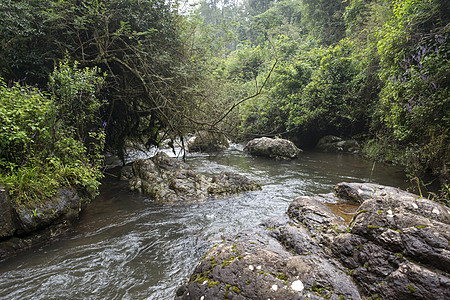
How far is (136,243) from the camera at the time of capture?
14.0 feet

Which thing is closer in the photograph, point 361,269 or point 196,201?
point 361,269

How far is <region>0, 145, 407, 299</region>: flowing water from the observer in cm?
312

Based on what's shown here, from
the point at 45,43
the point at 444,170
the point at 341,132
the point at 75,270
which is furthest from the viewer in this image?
the point at 341,132

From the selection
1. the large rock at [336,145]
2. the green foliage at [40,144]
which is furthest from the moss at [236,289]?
the large rock at [336,145]

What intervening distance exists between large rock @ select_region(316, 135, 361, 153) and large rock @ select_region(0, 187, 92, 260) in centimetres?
1336

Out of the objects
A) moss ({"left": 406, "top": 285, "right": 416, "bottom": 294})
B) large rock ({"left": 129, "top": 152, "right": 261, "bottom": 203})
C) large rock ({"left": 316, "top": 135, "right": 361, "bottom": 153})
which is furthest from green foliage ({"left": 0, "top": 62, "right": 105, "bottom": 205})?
large rock ({"left": 316, "top": 135, "right": 361, "bottom": 153})

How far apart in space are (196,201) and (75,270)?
3.37 m

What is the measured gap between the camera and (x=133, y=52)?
7730mm

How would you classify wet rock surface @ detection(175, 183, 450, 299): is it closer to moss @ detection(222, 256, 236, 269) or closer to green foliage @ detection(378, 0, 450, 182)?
moss @ detection(222, 256, 236, 269)

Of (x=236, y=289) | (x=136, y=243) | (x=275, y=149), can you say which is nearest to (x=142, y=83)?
(x=136, y=243)

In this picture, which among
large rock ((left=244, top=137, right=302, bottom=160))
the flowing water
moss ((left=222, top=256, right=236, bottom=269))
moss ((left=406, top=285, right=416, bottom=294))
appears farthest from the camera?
large rock ((left=244, top=137, right=302, bottom=160))

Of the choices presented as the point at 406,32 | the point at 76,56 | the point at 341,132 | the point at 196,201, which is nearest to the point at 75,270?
the point at 196,201

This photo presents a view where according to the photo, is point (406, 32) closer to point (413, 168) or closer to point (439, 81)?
point (439, 81)

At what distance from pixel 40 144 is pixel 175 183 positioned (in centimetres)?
348
